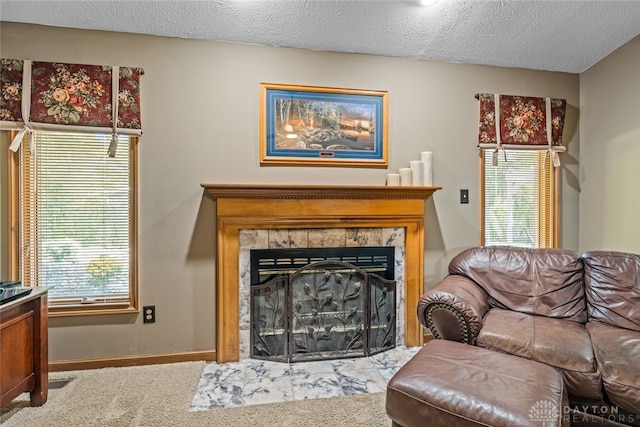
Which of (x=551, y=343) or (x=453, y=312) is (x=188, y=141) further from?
(x=551, y=343)

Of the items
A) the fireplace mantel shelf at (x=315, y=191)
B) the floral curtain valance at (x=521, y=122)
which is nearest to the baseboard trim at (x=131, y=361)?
the fireplace mantel shelf at (x=315, y=191)

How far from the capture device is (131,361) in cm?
A: 243

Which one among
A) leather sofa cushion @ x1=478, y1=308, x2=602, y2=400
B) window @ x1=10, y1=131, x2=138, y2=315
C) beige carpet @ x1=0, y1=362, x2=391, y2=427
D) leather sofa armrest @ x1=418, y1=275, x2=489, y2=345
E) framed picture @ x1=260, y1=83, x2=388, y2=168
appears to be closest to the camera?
leather sofa cushion @ x1=478, y1=308, x2=602, y2=400

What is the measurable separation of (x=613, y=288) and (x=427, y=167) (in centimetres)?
146

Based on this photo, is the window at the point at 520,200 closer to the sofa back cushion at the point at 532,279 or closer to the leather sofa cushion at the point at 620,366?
the sofa back cushion at the point at 532,279

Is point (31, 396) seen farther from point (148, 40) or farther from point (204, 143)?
point (148, 40)

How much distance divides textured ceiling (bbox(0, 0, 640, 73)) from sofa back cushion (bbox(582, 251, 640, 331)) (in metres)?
1.70

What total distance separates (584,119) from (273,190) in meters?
2.94

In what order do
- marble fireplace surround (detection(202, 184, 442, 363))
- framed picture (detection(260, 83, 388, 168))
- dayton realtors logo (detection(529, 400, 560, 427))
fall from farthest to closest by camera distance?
1. framed picture (detection(260, 83, 388, 168))
2. marble fireplace surround (detection(202, 184, 442, 363))
3. dayton realtors logo (detection(529, 400, 560, 427))

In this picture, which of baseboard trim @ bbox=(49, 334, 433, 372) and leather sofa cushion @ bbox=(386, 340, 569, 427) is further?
baseboard trim @ bbox=(49, 334, 433, 372)

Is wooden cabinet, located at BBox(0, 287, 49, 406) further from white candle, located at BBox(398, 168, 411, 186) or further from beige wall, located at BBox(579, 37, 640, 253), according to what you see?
beige wall, located at BBox(579, 37, 640, 253)

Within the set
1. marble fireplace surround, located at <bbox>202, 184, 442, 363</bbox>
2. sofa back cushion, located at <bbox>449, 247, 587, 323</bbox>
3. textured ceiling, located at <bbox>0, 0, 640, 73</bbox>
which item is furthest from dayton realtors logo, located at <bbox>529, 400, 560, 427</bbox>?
textured ceiling, located at <bbox>0, 0, 640, 73</bbox>

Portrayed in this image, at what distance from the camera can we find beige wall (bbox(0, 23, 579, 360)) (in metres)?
2.39

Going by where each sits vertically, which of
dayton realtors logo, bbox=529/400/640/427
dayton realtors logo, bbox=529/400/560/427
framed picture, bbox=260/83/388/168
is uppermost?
framed picture, bbox=260/83/388/168
